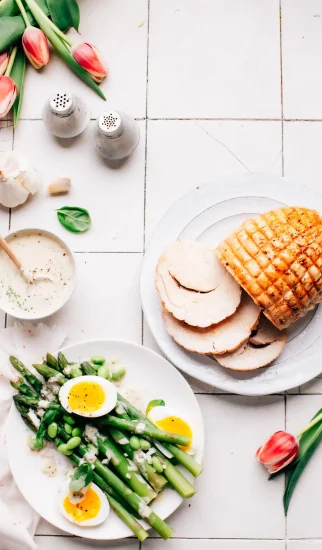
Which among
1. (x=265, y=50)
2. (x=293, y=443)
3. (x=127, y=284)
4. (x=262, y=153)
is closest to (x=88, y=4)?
(x=265, y=50)

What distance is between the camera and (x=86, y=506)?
2.51 metres

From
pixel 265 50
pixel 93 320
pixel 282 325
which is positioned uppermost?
pixel 265 50

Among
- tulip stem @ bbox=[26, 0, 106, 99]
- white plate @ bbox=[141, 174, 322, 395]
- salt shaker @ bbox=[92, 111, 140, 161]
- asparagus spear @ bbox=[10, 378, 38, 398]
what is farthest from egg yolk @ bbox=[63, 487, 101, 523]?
tulip stem @ bbox=[26, 0, 106, 99]

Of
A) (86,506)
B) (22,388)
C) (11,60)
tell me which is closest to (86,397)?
(22,388)

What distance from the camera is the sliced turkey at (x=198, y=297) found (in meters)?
2.48

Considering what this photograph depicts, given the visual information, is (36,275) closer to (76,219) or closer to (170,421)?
(76,219)

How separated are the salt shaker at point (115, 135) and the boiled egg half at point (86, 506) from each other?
113 centimetres

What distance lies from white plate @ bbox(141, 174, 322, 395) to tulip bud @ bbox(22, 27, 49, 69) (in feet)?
2.38

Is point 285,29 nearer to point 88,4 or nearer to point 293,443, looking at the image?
point 88,4

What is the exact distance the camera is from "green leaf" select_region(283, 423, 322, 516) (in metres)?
2.59

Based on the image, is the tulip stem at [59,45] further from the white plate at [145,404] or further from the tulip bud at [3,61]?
the white plate at [145,404]

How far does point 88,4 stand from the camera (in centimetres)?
284

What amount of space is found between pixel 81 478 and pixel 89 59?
4.73 feet

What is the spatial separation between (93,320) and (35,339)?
0.21 meters
